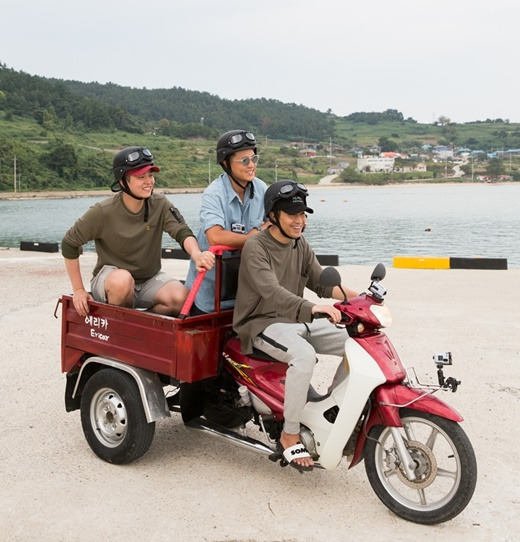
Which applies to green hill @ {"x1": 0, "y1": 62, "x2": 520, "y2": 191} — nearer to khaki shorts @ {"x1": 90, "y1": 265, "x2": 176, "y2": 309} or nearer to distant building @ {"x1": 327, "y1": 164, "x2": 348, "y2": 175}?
distant building @ {"x1": 327, "y1": 164, "x2": 348, "y2": 175}

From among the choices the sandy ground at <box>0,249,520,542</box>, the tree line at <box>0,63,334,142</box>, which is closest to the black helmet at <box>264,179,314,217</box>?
the sandy ground at <box>0,249,520,542</box>

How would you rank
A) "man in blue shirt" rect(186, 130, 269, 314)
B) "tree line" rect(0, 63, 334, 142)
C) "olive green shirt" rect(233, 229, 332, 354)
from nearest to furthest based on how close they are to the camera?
"olive green shirt" rect(233, 229, 332, 354) → "man in blue shirt" rect(186, 130, 269, 314) → "tree line" rect(0, 63, 334, 142)

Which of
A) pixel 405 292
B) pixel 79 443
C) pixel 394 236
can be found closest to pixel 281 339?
pixel 79 443

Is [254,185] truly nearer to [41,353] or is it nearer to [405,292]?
[41,353]

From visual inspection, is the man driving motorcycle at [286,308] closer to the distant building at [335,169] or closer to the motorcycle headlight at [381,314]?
the motorcycle headlight at [381,314]

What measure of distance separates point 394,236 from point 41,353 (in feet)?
118

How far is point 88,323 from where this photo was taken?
4512 mm

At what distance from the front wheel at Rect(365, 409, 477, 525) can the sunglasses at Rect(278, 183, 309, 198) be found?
1247 mm

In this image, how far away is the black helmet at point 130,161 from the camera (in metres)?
4.41

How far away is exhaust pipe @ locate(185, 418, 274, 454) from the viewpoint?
406 centimetres

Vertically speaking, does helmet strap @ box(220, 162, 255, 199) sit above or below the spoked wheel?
above

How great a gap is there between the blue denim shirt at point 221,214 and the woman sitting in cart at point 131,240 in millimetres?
122

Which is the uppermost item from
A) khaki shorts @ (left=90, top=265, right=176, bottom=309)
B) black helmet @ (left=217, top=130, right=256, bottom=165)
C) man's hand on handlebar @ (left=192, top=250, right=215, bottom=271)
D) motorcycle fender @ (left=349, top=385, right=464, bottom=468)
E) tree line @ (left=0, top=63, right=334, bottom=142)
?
tree line @ (left=0, top=63, right=334, bottom=142)

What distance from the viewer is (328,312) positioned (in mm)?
3562
